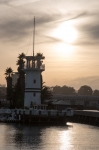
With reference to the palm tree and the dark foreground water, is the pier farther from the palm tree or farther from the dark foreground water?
the palm tree

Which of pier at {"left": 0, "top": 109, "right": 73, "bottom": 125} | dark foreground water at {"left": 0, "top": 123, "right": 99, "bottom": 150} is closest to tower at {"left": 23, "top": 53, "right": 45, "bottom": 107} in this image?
pier at {"left": 0, "top": 109, "right": 73, "bottom": 125}

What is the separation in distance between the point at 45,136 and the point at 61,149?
1301 centimetres

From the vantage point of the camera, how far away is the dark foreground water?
6328cm

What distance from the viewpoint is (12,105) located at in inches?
4806

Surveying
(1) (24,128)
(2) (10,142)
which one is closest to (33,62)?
(1) (24,128)

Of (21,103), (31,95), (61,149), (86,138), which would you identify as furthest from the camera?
(21,103)

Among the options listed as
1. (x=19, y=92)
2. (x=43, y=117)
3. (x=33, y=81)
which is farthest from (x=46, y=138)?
(x=19, y=92)

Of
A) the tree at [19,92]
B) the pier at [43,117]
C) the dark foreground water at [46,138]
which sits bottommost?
the dark foreground water at [46,138]

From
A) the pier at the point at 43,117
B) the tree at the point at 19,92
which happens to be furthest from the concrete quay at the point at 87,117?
the tree at the point at 19,92

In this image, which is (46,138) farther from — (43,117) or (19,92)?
(19,92)

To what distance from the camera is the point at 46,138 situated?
2825 inches

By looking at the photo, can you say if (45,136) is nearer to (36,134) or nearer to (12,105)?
(36,134)

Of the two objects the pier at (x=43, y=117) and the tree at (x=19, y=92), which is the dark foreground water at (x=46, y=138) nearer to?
the pier at (x=43, y=117)

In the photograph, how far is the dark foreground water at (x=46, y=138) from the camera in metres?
63.3
